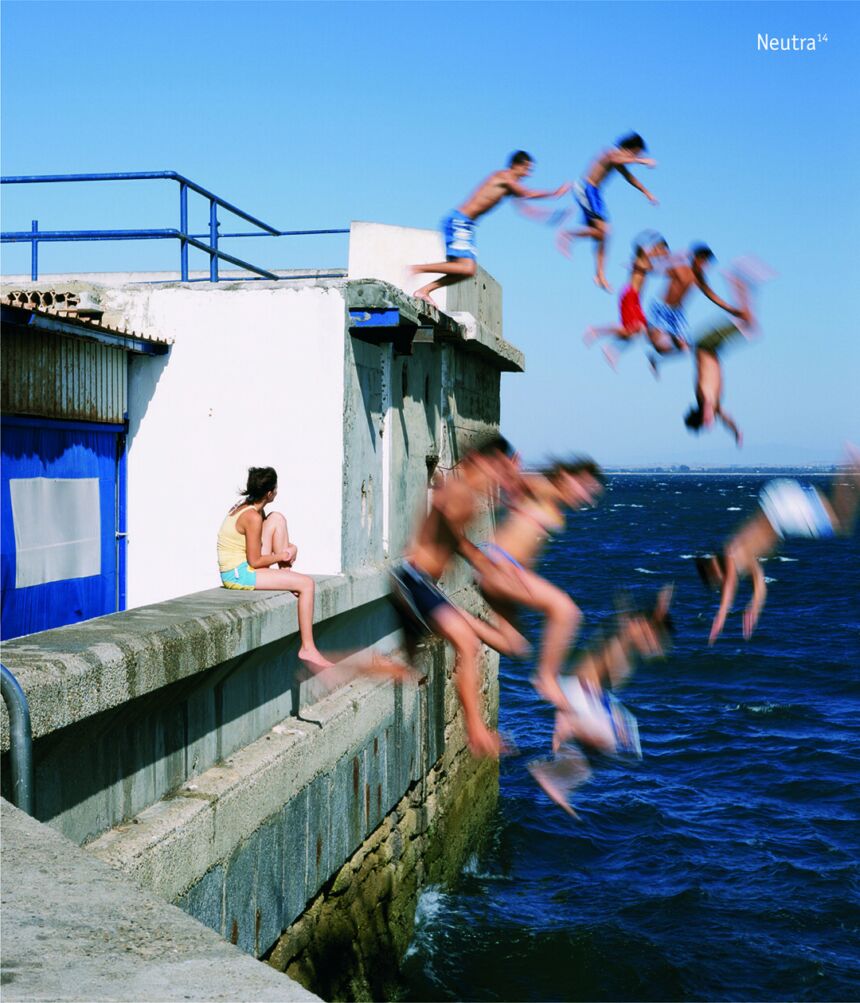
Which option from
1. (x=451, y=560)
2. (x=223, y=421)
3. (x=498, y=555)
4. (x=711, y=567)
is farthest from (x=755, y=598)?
(x=223, y=421)

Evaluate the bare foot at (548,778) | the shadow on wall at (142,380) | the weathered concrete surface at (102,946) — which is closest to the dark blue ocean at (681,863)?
the bare foot at (548,778)

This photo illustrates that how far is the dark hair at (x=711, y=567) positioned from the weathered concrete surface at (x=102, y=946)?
2.36 m

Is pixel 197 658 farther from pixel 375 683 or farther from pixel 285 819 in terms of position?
pixel 375 683

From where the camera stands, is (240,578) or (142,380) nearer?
(240,578)

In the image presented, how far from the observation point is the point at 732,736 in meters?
19.7

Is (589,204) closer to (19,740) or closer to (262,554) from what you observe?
(19,740)

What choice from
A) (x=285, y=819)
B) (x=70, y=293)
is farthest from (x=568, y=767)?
(x=70, y=293)

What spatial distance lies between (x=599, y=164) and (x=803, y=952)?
372 inches

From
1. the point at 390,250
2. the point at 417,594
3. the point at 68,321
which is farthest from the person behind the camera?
the point at 390,250

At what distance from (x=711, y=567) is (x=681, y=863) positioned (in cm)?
1021

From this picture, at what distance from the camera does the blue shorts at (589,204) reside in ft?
13.8

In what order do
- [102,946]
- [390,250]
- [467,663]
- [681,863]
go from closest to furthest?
[102,946]
[467,663]
[390,250]
[681,863]

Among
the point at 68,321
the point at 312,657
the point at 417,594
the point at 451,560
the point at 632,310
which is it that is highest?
the point at 68,321

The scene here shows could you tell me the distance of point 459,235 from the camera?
5.35 meters
